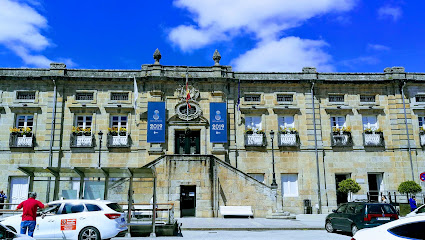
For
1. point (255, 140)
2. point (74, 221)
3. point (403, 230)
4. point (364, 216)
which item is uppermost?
point (255, 140)

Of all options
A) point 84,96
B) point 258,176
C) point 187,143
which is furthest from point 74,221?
point 84,96

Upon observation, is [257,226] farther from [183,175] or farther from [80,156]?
[80,156]

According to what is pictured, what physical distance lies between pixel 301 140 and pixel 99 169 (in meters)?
17.7

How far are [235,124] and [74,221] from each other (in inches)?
703

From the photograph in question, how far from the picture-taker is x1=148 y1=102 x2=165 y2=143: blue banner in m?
27.3

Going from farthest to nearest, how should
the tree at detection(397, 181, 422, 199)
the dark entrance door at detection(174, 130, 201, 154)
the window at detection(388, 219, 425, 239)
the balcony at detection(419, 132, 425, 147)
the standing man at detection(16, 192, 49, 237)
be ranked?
1. the balcony at detection(419, 132, 425, 147)
2. the dark entrance door at detection(174, 130, 201, 154)
3. the tree at detection(397, 181, 422, 199)
4. the standing man at detection(16, 192, 49, 237)
5. the window at detection(388, 219, 425, 239)

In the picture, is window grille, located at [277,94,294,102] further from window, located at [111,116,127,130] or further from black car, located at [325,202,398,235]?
black car, located at [325,202,398,235]

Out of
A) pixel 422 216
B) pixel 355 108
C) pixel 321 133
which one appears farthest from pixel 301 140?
pixel 422 216

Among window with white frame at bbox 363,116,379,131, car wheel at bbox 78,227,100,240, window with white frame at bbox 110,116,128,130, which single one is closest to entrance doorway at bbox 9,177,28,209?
window with white frame at bbox 110,116,128,130

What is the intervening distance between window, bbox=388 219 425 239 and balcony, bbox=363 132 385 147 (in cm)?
2274

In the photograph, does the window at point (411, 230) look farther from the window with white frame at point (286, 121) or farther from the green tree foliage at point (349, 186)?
the window with white frame at point (286, 121)

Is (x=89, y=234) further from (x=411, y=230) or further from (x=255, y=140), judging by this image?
(x=255, y=140)

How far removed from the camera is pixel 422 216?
7457 millimetres

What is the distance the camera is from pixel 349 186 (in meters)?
26.1
